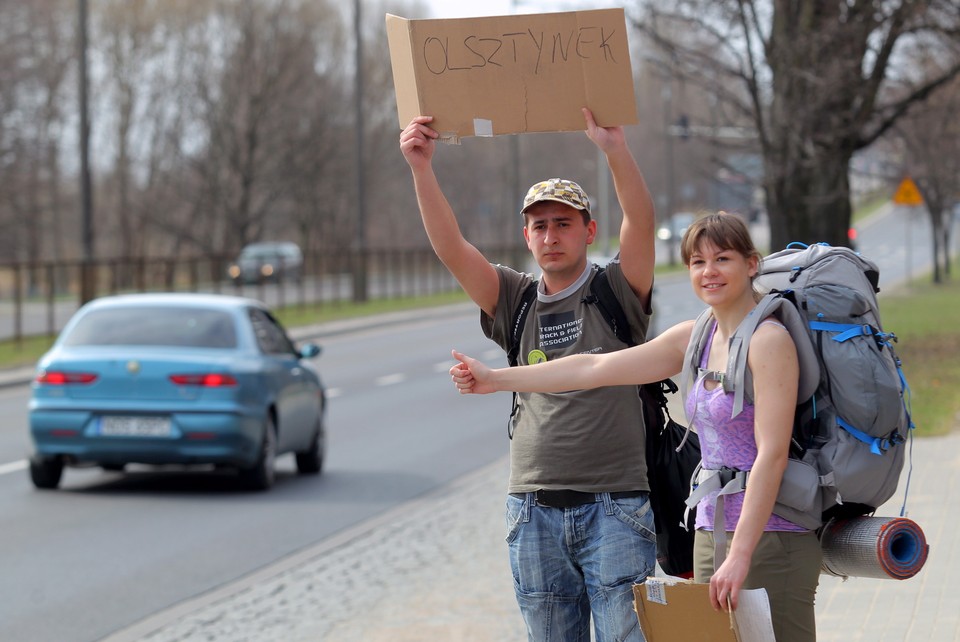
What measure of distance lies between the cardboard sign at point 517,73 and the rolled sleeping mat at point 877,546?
1195 millimetres

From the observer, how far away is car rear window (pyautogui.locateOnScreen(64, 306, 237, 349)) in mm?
12164

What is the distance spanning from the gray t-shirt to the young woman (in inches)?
6.8

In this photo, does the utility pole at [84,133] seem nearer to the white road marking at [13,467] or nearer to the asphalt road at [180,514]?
the asphalt road at [180,514]

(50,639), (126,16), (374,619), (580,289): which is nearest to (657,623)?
(580,289)

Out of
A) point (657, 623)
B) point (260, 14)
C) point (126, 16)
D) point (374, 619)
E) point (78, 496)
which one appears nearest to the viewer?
point (657, 623)

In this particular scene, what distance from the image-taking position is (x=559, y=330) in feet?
13.9

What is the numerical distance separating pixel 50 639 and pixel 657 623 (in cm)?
440

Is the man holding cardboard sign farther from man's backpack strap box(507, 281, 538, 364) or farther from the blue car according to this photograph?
the blue car

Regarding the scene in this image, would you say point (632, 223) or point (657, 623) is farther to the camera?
point (632, 223)

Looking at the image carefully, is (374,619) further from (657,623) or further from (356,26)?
(356,26)

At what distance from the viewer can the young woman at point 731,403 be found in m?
3.61

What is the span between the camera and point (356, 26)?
43.2 metres

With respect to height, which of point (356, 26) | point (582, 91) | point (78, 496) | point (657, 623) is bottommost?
point (78, 496)

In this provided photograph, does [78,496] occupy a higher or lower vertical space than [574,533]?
lower
